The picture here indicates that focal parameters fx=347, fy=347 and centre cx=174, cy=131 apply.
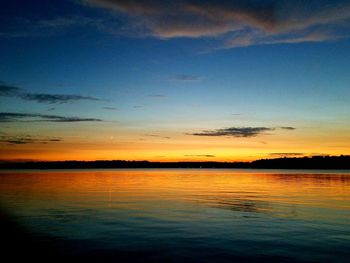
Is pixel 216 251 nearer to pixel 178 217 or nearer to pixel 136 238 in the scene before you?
pixel 136 238

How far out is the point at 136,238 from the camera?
73.6 feet

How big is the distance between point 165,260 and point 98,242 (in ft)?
18.6

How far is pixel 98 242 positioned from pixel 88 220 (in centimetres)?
830

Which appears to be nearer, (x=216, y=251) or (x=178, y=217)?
(x=216, y=251)

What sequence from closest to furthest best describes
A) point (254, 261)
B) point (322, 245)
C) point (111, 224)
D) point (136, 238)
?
1. point (254, 261)
2. point (322, 245)
3. point (136, 238)
4. point (111, 224)

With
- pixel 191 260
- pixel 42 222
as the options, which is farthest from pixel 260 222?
pixel 42 222

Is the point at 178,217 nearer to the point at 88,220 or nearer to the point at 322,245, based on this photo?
the point at 88,220

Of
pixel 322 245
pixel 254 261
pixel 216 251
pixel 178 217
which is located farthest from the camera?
pixel 178 217

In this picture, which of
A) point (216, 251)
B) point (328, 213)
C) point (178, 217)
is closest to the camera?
point (216, 251)

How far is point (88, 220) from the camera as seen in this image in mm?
28984

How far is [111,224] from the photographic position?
27422 millimetres

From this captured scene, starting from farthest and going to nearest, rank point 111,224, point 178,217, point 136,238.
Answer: point 178,217 < point 111,224 < point 136,238

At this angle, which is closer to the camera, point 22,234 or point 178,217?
point 22,234

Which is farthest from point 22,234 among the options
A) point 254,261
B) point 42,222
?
point 254,261
